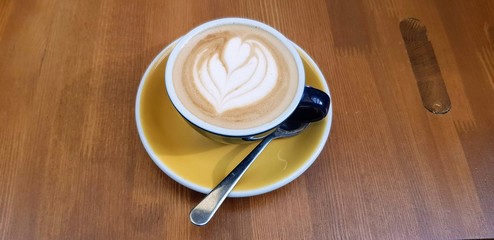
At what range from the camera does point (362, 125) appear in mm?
618

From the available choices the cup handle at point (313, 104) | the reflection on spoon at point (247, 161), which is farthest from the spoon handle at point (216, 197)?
the cup handle at point (313, 104)


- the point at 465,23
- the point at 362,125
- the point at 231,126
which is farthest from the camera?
the point at 465,23

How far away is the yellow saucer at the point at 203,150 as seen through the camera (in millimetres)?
524

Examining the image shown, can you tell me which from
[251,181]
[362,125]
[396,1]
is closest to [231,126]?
[251,181]

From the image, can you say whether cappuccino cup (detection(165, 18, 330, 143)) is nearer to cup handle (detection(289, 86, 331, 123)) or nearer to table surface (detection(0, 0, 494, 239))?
cup handle (detection(289, 86, 331, 123))

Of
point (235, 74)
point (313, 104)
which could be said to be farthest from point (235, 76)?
point (313, 104)

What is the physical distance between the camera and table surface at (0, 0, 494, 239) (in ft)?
1.73

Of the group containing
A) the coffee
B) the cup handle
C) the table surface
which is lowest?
the table surface

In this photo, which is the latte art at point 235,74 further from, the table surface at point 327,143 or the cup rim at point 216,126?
the table surface at point 327,143

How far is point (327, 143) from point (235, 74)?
0.60 feet

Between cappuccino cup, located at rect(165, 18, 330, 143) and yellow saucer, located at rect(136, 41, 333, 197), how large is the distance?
0.14 feet

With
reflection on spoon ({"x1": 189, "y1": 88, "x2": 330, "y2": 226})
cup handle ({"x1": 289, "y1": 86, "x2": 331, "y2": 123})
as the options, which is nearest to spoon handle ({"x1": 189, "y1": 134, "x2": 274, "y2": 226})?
reflection on spoon ({"x1": 189, "y1": 88, "x2": 330, "y2": 226})

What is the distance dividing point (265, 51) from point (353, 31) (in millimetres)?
223

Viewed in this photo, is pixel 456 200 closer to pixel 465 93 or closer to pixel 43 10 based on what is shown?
pixel 465 93
